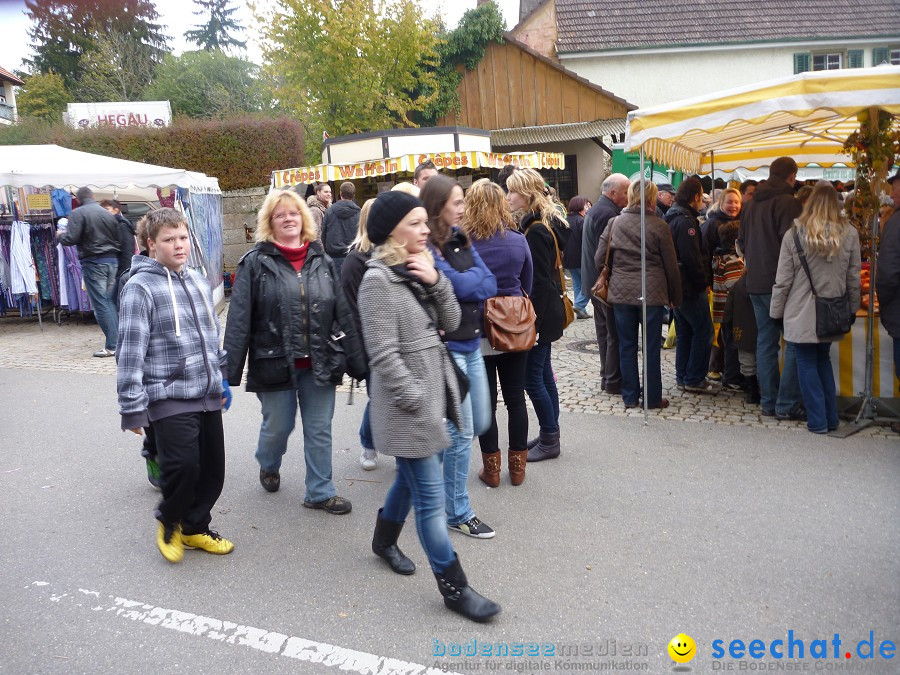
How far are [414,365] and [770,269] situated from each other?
386 cm

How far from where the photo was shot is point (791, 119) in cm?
680

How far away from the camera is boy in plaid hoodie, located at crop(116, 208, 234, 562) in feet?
12.0

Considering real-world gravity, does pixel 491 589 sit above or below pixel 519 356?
below

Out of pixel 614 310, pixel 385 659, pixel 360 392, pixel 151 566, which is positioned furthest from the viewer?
pixel 360 392

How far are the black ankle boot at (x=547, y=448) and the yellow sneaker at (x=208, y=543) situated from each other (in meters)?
2.09

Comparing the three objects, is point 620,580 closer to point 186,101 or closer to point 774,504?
point 774,504

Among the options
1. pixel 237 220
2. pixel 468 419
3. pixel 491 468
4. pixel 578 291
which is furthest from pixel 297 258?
pixel 237 220

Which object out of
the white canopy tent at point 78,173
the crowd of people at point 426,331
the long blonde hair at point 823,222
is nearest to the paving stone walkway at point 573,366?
the crowd of people at point 426,331

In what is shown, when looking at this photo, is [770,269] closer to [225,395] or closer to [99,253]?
[225,395]

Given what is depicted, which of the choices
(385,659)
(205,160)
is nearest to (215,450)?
(385,659)

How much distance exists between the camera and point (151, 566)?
12.8 ft

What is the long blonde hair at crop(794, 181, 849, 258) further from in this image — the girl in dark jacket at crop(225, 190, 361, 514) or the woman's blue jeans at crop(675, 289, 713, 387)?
the girl in dark jacket at crop(225, 190, 361, 514)

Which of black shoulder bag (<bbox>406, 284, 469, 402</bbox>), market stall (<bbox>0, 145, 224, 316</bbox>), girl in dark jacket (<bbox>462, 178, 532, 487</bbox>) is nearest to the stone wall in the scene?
market stall (<bbox>0, 145, 224, 316</bbox>)

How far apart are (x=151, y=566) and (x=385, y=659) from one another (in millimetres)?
1548
